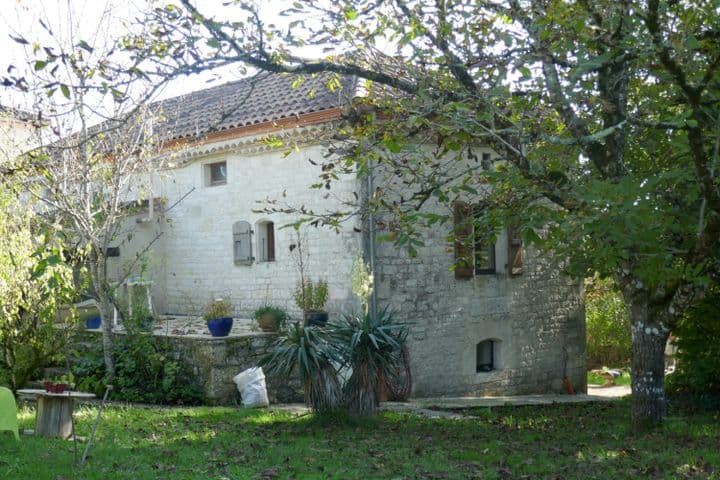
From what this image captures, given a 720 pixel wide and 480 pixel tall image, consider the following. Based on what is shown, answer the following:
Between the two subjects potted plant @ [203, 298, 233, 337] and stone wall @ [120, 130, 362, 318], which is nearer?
potted plant @ [203, 298, 233, 337]

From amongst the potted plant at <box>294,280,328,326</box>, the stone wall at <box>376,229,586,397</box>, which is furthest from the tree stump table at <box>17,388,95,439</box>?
the stone wall at <box>376,229,586,397</box>

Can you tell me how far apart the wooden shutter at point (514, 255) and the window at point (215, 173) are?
5.82 meters

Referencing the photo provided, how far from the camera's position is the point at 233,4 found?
26.8 feet

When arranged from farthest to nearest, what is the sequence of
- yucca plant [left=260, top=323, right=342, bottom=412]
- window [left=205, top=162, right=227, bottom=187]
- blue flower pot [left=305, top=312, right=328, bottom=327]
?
1. window [left=205, top=162, right=227, bottom=187]
2. blue flower pot [left=305, top=312, right=328, bottom=327]
3. yucca plant [left=260, top=323, right=342, bottom=412]

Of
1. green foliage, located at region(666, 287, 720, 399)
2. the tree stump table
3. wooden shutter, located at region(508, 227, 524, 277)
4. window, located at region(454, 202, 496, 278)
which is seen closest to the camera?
the tree stump table

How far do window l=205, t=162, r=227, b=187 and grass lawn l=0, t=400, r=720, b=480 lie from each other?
6.39 m

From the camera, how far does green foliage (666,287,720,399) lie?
41.9 feet

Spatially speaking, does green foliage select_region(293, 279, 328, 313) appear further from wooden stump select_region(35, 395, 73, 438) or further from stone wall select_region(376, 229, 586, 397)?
wooden stump select_region(35, 395, 73, 438)

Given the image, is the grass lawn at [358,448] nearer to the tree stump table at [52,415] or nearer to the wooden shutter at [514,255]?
the tree stump table at [52,415]

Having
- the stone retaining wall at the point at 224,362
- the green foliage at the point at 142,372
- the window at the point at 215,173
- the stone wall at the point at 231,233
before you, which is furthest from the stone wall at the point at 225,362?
the window at the point at 215,173

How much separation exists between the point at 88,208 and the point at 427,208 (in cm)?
579

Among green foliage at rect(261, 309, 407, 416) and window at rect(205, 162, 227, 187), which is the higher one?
window at rect(205, 162, 227, 187)

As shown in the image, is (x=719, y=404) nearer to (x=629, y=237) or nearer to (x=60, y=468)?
(x=629, y=237)

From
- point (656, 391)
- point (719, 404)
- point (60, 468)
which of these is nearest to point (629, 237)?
point (656, 391)
